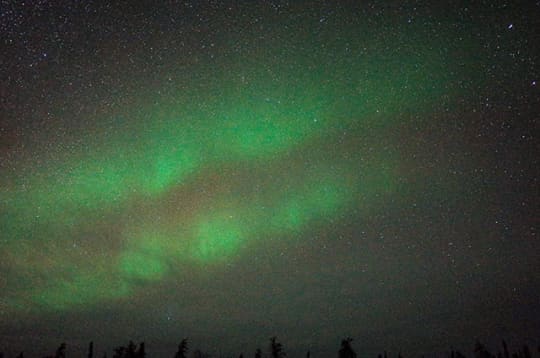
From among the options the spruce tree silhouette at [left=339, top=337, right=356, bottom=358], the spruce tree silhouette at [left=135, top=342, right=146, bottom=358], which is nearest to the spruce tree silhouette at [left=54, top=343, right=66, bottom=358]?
the spruce tree silhouette at [left=135, top=342, right=146, bottom=358]

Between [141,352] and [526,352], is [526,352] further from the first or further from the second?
[141,352]

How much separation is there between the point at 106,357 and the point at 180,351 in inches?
1282

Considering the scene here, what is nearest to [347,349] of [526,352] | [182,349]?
[182,349]

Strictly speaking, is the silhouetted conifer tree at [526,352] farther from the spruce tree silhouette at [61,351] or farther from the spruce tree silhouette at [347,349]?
the spruce tree silhouette at [61,351]

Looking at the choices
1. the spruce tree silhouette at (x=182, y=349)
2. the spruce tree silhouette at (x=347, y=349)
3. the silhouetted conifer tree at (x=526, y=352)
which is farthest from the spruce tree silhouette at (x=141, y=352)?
→ the silhouetted conifer tree at (x=526, y=352)

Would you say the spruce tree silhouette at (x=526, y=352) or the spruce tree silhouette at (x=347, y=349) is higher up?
the spruce tree silhouette at (x=347, y=349)

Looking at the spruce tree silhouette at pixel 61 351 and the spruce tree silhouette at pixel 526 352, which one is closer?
the spruce tree silhouette at pixel 61 351

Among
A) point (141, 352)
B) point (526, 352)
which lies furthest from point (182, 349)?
point (526, 352)

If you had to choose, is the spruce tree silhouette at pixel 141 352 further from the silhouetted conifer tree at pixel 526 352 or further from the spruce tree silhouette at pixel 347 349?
the silhouetted conifer tree at pixel 526 352

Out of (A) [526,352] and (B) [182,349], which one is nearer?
(B) [182,349]

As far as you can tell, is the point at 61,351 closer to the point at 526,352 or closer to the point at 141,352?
the point at 141,352

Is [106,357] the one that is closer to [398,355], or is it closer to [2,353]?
[2,353]

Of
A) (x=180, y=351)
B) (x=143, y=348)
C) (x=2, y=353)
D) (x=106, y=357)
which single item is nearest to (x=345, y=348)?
(x=180, y=351)

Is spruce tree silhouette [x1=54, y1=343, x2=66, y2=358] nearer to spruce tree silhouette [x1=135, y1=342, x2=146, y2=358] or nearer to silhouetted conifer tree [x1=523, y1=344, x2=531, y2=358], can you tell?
spruce tree silhouette [x1=135, y1=342, x2=146, y2=358]
